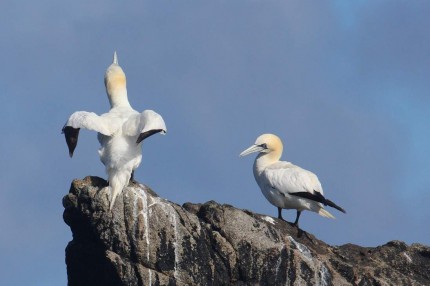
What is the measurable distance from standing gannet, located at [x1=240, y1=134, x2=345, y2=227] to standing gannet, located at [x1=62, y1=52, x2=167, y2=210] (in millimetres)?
2978

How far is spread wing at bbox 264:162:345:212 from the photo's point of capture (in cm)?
2677

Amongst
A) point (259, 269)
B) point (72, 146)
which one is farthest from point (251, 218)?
point (72, 146)

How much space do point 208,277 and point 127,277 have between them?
4.06ft

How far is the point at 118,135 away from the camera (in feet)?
82.0

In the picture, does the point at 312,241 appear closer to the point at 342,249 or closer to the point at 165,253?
the point at 342,249

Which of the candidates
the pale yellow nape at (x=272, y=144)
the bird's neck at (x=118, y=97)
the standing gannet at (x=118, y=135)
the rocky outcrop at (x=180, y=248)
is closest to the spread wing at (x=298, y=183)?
the pale yellow nape at (x=272, y=144)

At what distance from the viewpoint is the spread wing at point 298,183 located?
87.8 ft

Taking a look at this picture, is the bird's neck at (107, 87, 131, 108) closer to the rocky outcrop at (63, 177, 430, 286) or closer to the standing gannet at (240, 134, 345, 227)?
the standing gannet at (240, 134, 345, 227)

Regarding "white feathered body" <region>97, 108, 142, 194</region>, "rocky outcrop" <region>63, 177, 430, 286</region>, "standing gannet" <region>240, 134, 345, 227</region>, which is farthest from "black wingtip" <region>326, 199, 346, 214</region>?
"white feathered body" <region>97, 108, 142, 194</region>

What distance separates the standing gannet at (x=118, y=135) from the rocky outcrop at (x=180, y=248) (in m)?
0.25

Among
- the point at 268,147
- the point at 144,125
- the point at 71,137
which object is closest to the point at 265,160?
the point at 268,147

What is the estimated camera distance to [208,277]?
2369 cm

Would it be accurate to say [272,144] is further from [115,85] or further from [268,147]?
[115,85]

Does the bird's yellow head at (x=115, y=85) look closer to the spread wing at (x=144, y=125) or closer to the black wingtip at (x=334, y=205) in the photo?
the spread wing at (x=144, y=125)
